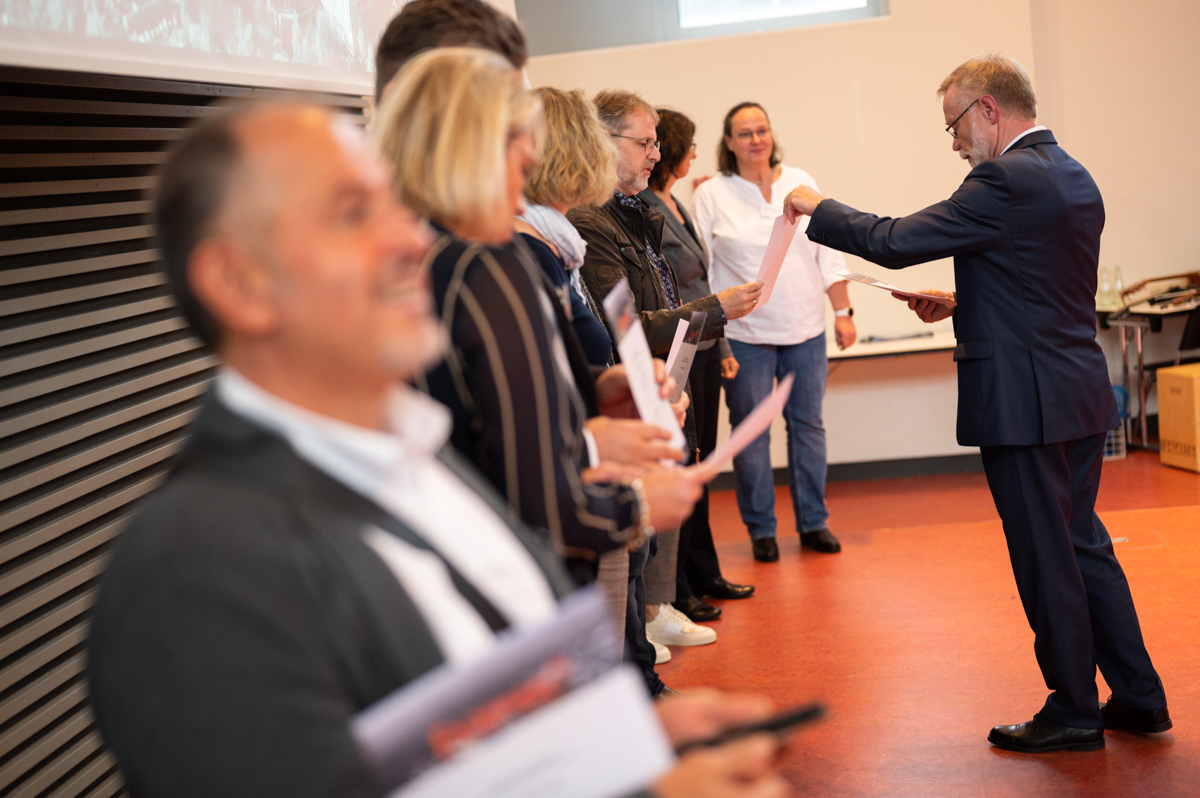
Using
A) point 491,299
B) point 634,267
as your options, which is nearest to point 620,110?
point 634,267

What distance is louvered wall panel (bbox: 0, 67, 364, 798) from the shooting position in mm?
2012

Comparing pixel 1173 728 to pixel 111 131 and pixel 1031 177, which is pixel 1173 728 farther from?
pixel 111 131

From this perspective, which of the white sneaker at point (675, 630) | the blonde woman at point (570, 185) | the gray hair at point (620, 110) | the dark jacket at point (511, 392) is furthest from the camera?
the white sneaker at point (675, 630)

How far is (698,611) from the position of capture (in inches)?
149

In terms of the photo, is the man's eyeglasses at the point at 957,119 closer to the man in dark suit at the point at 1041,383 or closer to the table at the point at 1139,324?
the man in dark suit at the point at 1041,383

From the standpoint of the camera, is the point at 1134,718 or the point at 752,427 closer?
the point at 752,427

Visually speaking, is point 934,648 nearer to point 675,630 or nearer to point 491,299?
point 675,630

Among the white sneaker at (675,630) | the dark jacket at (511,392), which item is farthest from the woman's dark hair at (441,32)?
the white sneaker at (675,630)

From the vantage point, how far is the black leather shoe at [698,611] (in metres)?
3.78

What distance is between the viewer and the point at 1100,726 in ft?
8.38

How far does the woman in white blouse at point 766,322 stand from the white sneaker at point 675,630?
3.16ft

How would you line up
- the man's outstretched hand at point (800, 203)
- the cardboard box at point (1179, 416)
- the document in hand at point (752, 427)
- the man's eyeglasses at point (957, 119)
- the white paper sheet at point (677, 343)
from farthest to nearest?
1. the cardboard box at point (1179, 416)
2. the man's outstretched hand at point (800, 203)
3. the man's eyeglasses at point (957, 119)
4. the white paper sheet at point (677, 343)
5. the document in hand at point (752, 427)

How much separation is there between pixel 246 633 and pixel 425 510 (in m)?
0.19

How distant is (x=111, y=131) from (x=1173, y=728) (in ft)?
10.2
